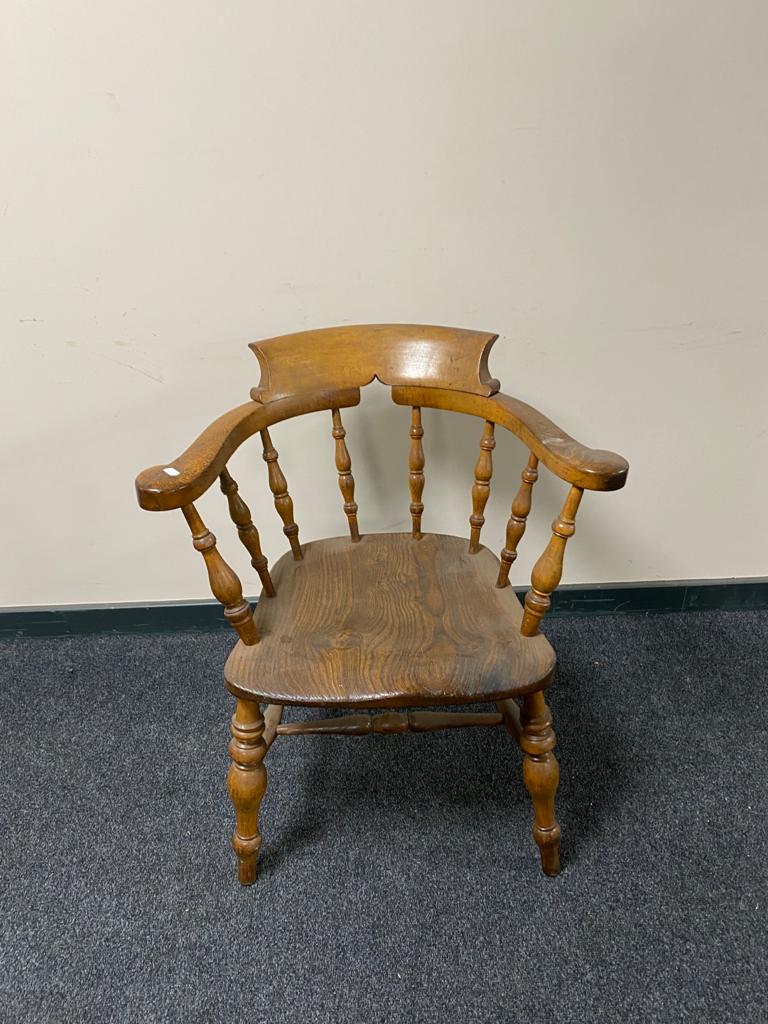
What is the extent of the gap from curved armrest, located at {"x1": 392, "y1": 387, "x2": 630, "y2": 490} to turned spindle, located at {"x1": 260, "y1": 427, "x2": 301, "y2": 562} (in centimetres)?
22

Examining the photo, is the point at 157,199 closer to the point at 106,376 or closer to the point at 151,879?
the point at 106,376

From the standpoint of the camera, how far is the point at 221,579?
2.68ft

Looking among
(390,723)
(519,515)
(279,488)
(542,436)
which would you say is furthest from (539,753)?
(279,488)

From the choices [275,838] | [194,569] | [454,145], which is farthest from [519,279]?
[275,838]

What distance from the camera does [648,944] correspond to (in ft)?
3.01

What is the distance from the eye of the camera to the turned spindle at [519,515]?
903mm

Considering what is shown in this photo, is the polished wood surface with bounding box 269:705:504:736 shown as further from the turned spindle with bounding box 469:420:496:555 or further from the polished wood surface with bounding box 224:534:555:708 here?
the turned spindle with bounding box 469:420:496:555

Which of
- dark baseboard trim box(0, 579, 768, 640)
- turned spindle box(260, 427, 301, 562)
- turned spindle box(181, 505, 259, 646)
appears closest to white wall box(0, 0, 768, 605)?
dark baseboard trim box(0, 579, 768, 640)

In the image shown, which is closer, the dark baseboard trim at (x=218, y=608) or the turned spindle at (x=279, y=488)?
the turned spindle at (x=279, y=488)

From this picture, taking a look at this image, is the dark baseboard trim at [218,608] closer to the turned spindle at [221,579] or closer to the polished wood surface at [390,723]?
the polished wood surface at [390,723]

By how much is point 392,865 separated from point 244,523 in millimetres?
612

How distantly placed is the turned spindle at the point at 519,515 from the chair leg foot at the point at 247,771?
0.43 meters

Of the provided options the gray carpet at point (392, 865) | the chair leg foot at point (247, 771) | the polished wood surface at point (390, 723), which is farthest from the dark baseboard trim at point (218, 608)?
the chair leg foot at point (247, 771)

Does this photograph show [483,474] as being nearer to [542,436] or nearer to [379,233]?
[542,436]
